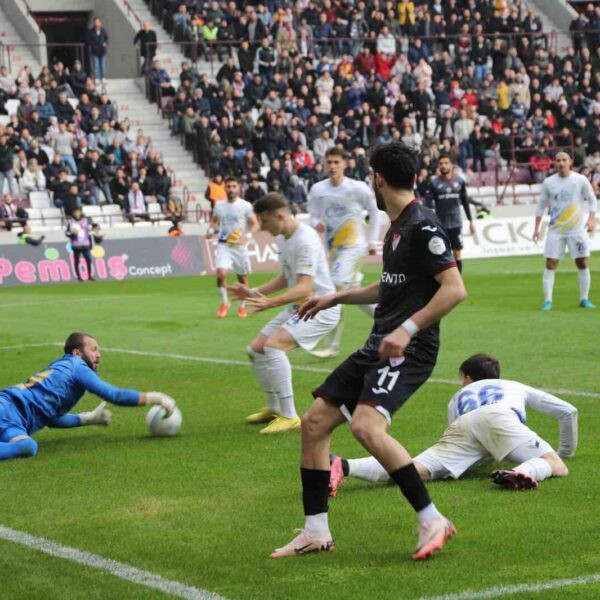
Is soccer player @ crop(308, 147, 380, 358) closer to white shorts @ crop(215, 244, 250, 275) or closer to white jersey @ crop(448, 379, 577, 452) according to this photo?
white shorts @ crop(215, 244, 250, 275)

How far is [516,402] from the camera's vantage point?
26.7 feet

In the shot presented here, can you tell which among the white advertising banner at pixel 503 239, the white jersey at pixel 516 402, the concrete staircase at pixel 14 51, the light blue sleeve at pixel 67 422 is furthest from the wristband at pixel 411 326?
the concrete staircase at pixel 14 51

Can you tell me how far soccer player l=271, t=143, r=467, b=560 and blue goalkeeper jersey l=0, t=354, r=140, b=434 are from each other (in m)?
3.28

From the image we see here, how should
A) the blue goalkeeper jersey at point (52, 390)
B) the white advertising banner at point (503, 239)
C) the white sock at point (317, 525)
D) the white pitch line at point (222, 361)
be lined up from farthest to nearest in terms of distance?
1. the white advertising banner at point (503, 239)
2. the white pitch line at point (222, 361)
3. the blue goalkeeper jersey at point (52, 390)
4. the white sock at point (317, 525)

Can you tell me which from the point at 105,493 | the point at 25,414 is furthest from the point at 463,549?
the point at 25,414

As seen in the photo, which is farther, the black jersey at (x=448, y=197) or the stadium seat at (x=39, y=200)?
the stadium seat at (x=39, y=200)

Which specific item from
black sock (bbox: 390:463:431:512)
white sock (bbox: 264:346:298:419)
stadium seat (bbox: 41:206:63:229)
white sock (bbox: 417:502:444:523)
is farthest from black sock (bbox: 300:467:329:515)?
stadium seat (bbox: 41:206:63:229)

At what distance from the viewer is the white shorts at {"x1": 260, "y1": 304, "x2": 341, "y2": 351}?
10469 millimetres

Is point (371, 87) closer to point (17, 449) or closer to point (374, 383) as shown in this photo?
point (17, 449)

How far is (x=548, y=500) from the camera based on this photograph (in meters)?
7.46

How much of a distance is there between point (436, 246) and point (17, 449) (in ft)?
14.4

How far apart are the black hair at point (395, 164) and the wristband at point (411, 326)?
0.74 m

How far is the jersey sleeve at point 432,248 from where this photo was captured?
6316 mm

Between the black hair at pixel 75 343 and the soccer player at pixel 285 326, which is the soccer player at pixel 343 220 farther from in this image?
the black hair at pixel 75 343
